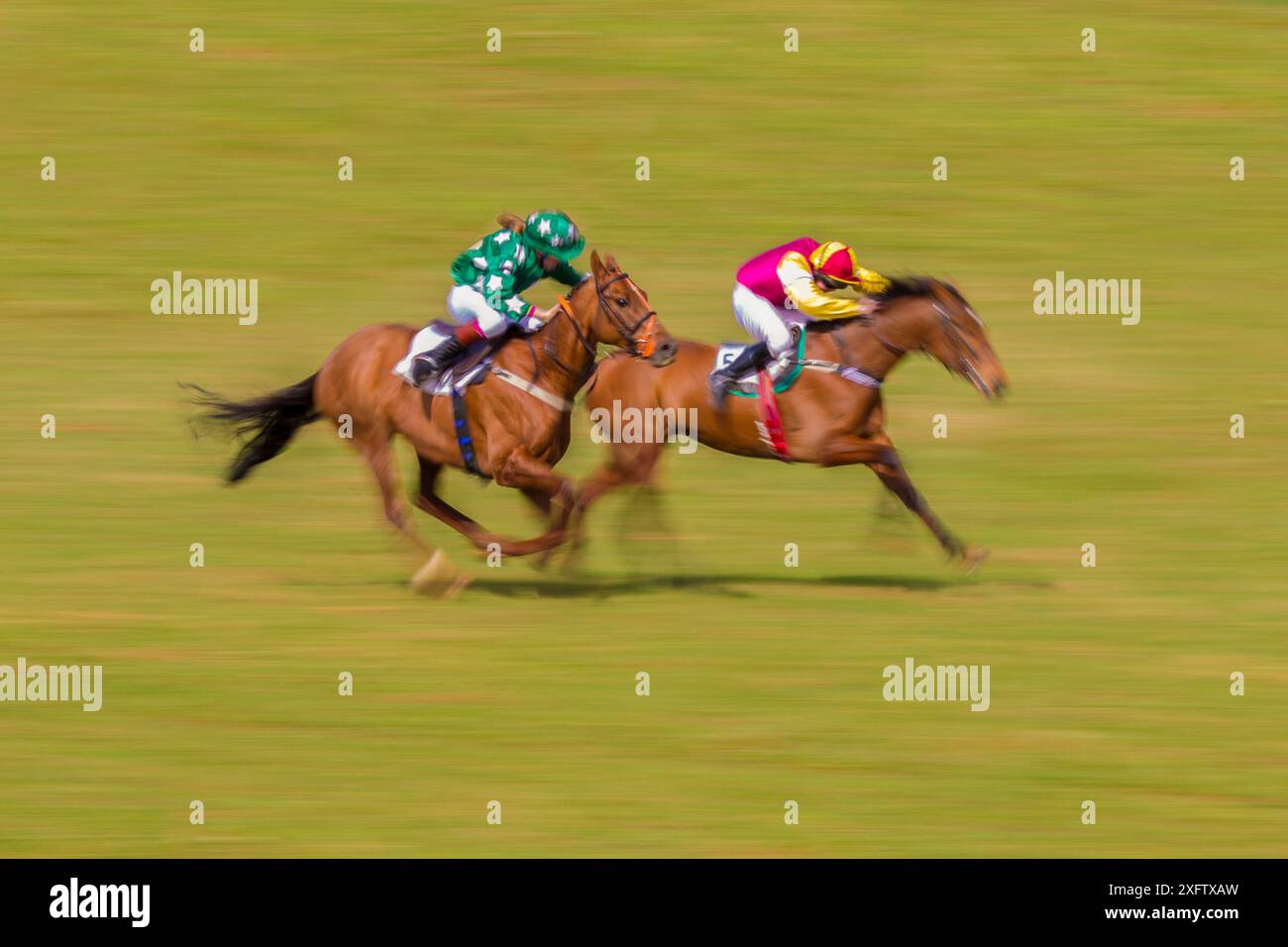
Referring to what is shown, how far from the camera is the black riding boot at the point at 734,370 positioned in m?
13.3

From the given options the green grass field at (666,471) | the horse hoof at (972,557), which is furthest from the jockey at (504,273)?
the horse hoof at (972,557)

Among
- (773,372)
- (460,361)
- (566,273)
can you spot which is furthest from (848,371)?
(460,361)

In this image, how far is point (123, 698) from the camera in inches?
427

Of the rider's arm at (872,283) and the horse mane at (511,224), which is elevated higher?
the horse mane at (511,224)

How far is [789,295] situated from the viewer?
13.2m

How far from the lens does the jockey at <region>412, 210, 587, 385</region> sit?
12.3m

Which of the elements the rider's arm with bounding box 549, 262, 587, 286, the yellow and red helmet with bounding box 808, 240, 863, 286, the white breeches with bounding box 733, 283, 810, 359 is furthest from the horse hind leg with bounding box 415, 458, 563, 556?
the yellow and red helmet with bounding box 808, 240, 863, 286

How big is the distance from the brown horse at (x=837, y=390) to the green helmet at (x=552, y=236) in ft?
4.30

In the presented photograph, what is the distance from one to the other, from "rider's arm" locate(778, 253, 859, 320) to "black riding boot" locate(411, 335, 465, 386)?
84.1 inches

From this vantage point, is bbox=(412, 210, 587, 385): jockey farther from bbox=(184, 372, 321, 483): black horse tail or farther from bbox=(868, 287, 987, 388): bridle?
bbox=(868, 287, 987, 388): bridle

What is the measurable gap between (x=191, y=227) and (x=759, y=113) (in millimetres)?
6722

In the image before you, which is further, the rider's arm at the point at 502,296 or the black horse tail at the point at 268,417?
the black horse tail at the point at 268,417

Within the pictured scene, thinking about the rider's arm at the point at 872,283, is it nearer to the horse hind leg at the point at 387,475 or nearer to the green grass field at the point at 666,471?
the green grass field at the point at 666,471
